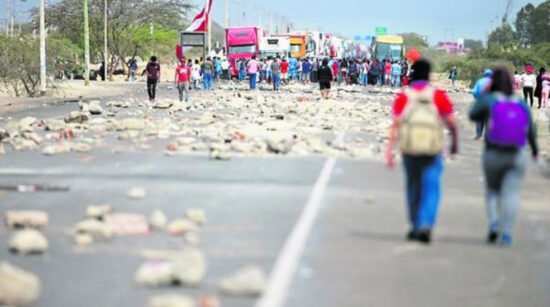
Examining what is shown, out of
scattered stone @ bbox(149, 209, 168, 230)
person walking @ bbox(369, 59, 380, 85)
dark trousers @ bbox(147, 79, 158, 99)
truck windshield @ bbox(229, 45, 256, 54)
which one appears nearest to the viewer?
scattered stone @ bbox(149, 209, 168, 230)

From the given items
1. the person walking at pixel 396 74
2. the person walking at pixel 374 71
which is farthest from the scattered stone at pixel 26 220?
the person walking at pixel 374 71

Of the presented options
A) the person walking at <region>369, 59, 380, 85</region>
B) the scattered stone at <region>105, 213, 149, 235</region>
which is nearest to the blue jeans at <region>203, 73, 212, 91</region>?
the person walking at <region>369, 59, 380, 85</region>

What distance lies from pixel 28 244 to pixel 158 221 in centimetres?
168

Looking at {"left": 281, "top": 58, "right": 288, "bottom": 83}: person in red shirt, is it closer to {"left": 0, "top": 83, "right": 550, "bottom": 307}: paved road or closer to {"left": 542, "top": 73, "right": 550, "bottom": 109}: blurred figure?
{"left": 542, "top": 73, "right": 550, "bottom": 109}: blurred figure

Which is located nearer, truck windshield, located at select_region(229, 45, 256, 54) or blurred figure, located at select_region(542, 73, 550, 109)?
blurred figure, located at select_region(542, 73, 550, 109)

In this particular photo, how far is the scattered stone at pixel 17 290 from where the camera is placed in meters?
8.16

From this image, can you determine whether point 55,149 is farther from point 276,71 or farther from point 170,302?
point 276,71

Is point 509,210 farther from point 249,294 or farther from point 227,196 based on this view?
point 227,196

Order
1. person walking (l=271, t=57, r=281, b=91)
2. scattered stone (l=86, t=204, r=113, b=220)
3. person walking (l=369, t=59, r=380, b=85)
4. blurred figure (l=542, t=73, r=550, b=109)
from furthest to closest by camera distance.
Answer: person walking (l=369, t=59, r=380, b=85)
person walking (l=271, t=57, r=281, b=91)
blurred figure (l=542, t=73, r=550, b=109)
scattered stone (l=86, t=204, r=113, b=220)

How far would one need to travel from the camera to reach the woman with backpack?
1026cm

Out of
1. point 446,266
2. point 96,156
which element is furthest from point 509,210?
point 96,156

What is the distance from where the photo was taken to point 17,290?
26.9 ft

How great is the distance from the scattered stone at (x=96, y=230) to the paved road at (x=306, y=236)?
0.54 feet

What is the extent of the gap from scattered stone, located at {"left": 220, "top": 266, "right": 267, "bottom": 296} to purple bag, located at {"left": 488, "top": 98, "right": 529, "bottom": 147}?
301cm
